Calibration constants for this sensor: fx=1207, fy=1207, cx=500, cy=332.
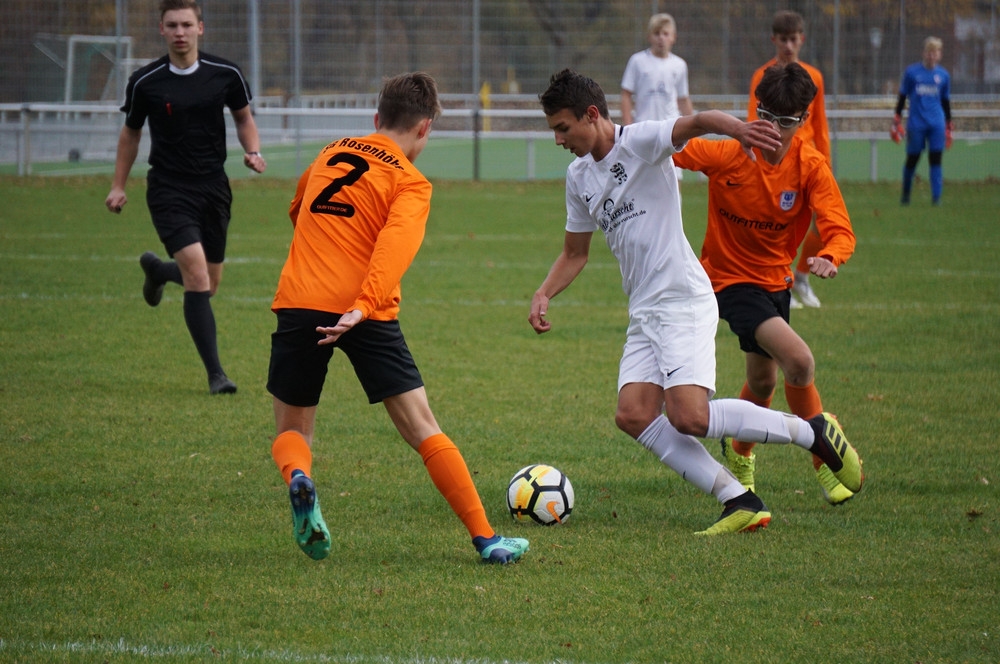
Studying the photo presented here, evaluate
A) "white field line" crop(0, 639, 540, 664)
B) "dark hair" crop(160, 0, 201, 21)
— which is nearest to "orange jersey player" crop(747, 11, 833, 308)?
"dark hair" crop(160, 0, 201, 21)

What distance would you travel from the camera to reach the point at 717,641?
3.54m

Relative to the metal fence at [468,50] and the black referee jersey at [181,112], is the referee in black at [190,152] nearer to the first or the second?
the black referee jersey at [181,112]

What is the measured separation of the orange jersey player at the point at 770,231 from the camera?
4.92 metres

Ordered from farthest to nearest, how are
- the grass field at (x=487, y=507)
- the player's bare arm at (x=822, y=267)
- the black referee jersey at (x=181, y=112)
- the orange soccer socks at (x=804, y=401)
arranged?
the black referee jersey at (x=181, y=112) < the orange soccer socks at (x=804, y=401) < the player's bare arm at (x=822, y=267) < the grass field at (x=487, y=507)

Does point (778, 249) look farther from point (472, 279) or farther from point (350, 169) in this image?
point (472, 279)

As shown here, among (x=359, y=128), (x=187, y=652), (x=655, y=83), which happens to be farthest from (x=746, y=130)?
(x=359, y=128)

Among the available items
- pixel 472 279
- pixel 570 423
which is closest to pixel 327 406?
pixel 570 423

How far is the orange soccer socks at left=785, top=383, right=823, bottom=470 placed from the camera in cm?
523

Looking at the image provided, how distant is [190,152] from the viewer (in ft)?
24.1

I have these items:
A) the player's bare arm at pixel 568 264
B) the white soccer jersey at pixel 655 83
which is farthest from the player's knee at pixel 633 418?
the white soccer jersey at pixel 655 83

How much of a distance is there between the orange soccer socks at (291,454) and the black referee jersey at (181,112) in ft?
11.5

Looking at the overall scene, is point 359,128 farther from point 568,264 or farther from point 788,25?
point 568,264

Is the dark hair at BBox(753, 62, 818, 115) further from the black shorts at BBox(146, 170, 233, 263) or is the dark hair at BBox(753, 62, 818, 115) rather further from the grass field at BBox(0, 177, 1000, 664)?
the black shorts at BBox(146, 170, 233, 263)

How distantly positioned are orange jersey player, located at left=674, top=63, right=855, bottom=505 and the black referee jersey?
3442 mm
